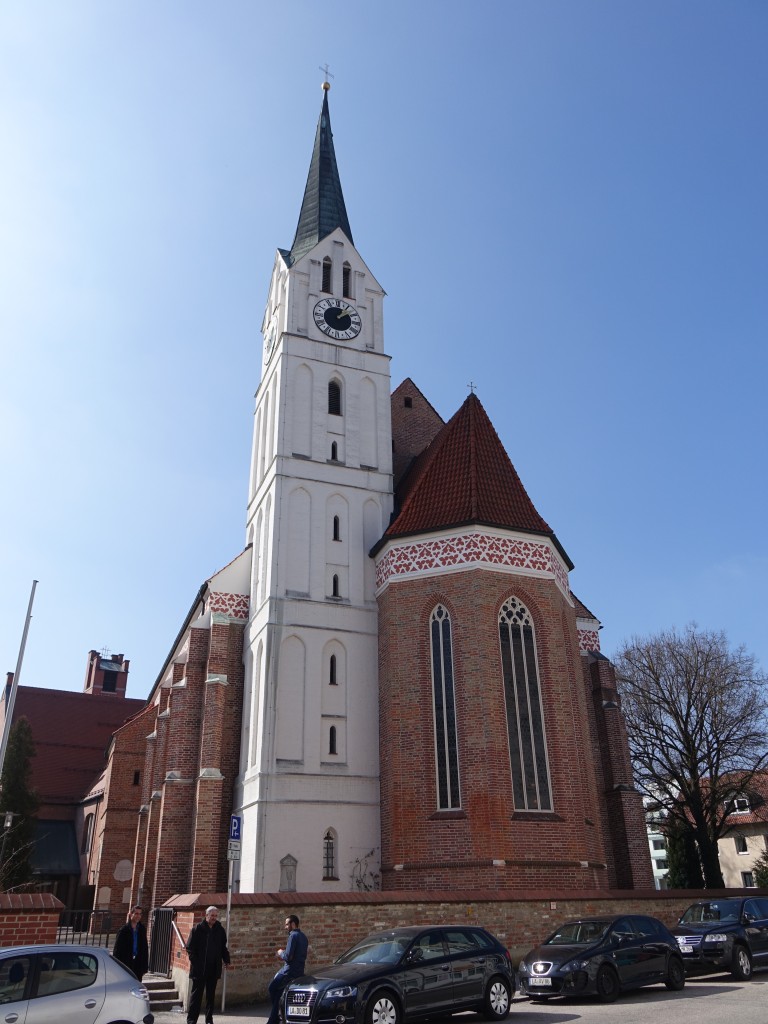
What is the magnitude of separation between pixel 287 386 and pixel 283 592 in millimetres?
7610

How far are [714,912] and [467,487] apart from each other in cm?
1267

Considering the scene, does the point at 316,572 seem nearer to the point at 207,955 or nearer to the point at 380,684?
the point at 380,684

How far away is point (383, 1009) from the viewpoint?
410 inches

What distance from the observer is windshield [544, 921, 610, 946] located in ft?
43.7

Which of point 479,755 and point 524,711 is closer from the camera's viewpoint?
point 479,755

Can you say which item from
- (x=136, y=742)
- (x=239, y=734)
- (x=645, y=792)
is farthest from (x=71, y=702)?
(x=645, y=792)

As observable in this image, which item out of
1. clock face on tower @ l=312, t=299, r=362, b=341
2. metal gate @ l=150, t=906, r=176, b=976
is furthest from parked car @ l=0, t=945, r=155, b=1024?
clock face on tower @ l=312, t=299, r=362, b=341

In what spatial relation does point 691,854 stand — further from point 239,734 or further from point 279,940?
point 279,940

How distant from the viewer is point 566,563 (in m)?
26.2

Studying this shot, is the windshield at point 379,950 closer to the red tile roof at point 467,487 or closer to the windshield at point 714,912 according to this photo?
the windshield at point 714,912

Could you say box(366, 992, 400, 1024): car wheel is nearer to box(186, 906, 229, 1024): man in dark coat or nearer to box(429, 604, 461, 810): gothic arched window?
box(186, 906, 229, 1024): man in dark coat

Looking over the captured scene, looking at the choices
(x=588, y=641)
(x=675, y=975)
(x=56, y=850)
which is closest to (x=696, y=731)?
(x=588, y=641)

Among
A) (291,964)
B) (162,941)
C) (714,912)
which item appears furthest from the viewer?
(714,912)

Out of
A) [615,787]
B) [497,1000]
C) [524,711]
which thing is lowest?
[497,1000]
